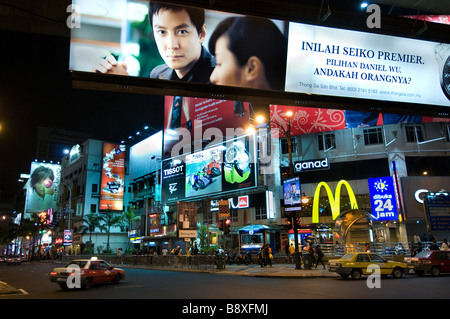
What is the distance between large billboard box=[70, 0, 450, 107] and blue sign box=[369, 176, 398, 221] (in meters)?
29.0

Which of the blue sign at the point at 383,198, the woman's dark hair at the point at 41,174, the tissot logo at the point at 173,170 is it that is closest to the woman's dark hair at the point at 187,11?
the blue sign at the point at 383,198

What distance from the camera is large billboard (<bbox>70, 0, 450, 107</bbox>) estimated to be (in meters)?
6.58

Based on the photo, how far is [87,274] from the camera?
15305mm

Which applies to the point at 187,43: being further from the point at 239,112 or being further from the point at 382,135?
the point at 239,112

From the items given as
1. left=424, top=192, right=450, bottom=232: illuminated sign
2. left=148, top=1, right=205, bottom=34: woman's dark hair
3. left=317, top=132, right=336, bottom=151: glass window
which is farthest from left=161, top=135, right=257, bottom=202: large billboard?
left=148, top=1, right=205, bottom=34: woman's dark hair

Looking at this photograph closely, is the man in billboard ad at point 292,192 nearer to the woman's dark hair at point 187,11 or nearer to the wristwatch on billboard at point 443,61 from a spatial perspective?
the wristwatch on billboard at point 443,61

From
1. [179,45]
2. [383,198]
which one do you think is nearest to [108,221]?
[383,198]

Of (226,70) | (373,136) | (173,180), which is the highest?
(373,136)

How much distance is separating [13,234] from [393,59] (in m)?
105

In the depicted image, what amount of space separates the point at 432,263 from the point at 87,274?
1682 centimetres

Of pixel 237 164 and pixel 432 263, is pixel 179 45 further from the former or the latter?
pixel 237 164

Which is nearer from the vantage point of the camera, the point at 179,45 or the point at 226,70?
the point at 179,45

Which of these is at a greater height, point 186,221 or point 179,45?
point 179,45
